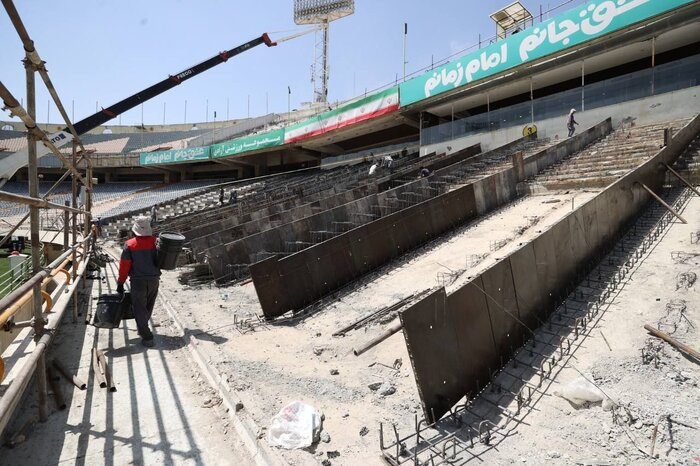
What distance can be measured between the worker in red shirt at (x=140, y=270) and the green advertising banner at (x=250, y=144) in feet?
84.6

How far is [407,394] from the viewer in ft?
11.3

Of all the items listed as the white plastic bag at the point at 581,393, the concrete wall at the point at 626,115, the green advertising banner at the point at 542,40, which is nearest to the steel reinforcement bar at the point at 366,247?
the white plastic bag at the point at 581,393

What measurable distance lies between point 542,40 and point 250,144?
22.5 meters

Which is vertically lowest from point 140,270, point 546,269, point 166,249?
point 546,269

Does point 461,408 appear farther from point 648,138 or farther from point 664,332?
point 648,138

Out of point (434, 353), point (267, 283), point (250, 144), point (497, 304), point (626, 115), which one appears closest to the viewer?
point (434, 353)

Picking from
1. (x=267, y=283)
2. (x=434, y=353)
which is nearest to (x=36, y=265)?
(x=267, y=283)

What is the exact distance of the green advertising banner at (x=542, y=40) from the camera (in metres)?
13.4

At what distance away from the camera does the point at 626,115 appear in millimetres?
14820

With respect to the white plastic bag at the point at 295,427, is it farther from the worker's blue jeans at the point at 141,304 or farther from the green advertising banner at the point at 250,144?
the green advertising banner at the point at 250,144

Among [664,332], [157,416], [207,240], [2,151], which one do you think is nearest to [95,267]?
[207,240]

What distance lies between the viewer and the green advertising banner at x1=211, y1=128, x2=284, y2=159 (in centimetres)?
2980

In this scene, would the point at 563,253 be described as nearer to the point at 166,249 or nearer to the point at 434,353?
the point at 434,353

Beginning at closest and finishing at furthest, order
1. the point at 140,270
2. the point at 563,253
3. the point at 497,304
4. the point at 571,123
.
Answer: the point at 497,304 < the point at 140,270 < the point at 563,253 < the point at 571,123
